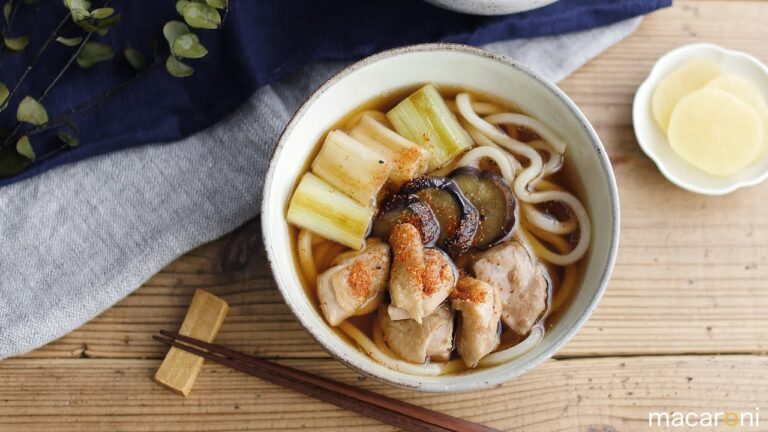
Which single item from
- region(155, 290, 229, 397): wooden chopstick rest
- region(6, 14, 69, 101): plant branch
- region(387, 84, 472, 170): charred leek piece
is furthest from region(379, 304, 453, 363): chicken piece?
region(6, 14, 69, 101): plant branch

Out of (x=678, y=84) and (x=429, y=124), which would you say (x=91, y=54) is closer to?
(x=429, y=124)

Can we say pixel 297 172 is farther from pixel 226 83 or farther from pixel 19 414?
pixel 19 414

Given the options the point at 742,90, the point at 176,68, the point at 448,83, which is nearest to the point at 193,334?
the point at 176,68

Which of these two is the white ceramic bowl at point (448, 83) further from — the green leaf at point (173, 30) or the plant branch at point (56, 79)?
the plant branch at point (56, 79)

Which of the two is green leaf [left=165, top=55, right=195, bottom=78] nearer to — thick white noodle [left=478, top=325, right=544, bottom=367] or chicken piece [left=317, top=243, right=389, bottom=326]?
chicken piece [left=317, top=243, right=389, bottom=326]

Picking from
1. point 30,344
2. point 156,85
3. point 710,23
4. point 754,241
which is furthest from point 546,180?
point 30,344
